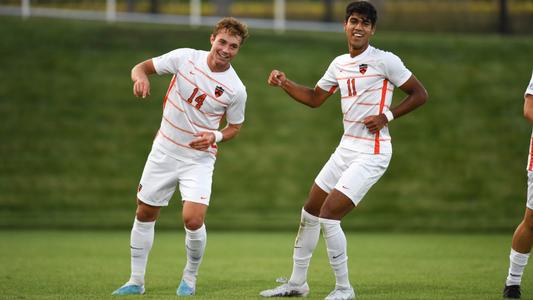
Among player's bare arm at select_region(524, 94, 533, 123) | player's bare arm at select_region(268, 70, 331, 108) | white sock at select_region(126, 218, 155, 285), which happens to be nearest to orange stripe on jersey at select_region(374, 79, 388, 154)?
player's bare arm at select_region(268, 70, 331, 108)

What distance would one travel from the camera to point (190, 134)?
802 cm

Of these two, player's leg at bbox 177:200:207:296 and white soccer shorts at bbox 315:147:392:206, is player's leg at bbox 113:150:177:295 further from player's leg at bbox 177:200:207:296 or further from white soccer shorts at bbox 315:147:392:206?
white soccer shorts at bbox 315:147:392:206

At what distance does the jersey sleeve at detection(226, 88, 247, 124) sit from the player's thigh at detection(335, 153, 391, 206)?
119 centimetres

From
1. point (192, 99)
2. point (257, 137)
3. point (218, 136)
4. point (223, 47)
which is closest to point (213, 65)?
point (223, 47)

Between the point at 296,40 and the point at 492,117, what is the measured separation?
6432mm

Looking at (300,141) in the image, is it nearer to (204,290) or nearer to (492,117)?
(492,117)

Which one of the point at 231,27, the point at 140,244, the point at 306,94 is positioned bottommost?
the point at 140,244

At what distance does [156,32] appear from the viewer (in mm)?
24203

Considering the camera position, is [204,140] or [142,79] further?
[204,140]

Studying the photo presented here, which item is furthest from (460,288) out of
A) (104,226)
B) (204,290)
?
(104,226)

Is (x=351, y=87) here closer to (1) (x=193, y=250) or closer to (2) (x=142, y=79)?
(2) (x=142, y=79)

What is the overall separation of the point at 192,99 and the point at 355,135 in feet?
4.99

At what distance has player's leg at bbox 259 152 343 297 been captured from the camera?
7.88m

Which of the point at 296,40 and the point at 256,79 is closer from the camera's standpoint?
the point at 256,79
